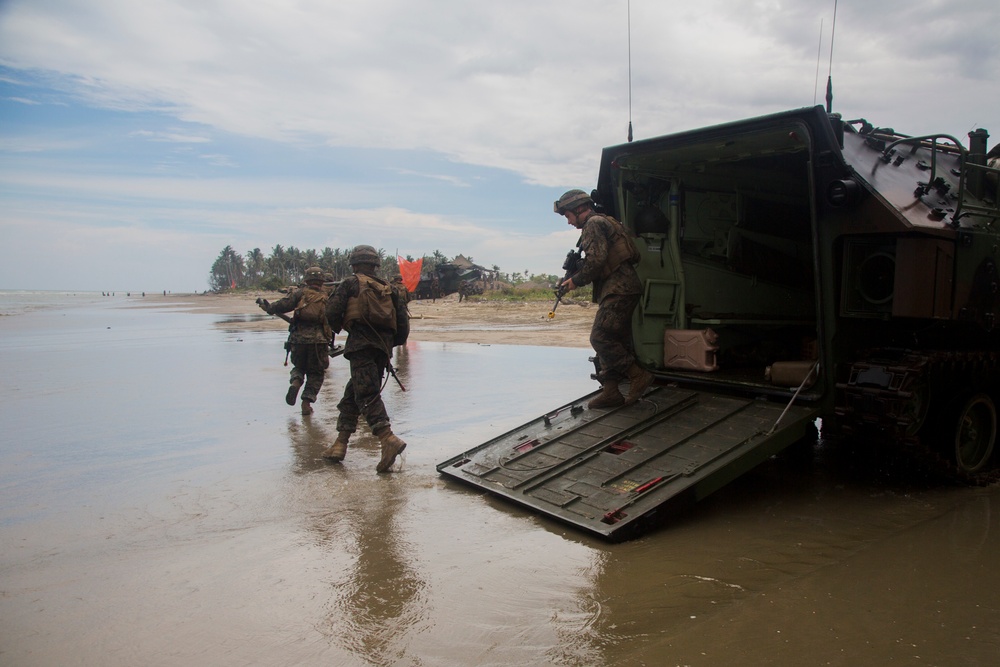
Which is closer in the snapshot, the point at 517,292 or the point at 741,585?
the point at 741,585

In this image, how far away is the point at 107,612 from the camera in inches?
134

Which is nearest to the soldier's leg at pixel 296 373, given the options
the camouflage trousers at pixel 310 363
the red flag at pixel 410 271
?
the camouflage trousers at pixel 310 363

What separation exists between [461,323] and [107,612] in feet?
68.4

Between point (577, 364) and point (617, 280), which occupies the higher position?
point (617, 280)

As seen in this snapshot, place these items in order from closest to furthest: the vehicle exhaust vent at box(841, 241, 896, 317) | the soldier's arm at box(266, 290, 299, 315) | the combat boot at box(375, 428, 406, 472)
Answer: the vehicle exhaust vent at box(841, 241, 896, 317) < the combat boot at box(375, 428, 406, 472) < the soldier's arm at box(266, 290, 299, 315)

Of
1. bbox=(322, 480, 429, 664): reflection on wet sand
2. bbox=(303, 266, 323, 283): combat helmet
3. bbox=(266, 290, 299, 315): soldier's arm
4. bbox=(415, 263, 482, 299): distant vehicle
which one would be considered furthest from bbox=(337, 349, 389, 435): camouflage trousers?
bbox=(415, 263, 482, 299): distant vehicle

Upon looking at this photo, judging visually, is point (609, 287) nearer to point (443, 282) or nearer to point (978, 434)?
point (978, 434)

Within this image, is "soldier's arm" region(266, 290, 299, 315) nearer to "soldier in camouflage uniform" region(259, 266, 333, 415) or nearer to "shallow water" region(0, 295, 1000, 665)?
"soldier in camouflage uniform" region(259, 266, 333, 415)

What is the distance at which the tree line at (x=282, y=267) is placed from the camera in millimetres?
48659

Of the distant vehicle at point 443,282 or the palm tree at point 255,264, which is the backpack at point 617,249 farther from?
the palm tree at point 255,264

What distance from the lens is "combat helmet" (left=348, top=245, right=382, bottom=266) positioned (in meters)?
6.30

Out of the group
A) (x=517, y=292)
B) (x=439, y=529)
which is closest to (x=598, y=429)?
(x=439, y=529)

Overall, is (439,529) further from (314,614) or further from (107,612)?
(107,612)

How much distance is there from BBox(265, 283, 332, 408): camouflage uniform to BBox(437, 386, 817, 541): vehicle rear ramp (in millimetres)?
3429
